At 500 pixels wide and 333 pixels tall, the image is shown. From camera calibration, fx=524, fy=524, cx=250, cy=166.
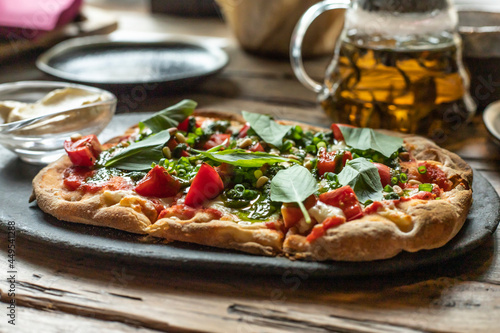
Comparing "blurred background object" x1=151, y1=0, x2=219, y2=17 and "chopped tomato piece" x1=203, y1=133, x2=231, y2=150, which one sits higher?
"chopped tomato piece" x1=203, y1=133, x2=231, y2=150

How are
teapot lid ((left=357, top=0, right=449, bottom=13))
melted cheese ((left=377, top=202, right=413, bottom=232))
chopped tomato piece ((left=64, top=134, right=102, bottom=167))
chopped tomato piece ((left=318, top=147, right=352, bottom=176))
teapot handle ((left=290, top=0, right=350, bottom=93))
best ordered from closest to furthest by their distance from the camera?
1. melted cheese ((left=377, top=202, right=413, bottom=232))
2. chopped tomato piece ((left=318, top=147, right=352, bottom=176))
3. chopped tomato piece ((left=64, top=134, right=102, bottom=167))
4. teapot lid ((left=357, top=0, right=449, bottom=13))
5. teapot handle ((left=290, top=0, right=350, bottom=93))

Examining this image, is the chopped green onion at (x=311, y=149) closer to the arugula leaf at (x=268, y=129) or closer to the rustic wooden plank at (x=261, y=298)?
the arugula leaf at (x=268, y=129)

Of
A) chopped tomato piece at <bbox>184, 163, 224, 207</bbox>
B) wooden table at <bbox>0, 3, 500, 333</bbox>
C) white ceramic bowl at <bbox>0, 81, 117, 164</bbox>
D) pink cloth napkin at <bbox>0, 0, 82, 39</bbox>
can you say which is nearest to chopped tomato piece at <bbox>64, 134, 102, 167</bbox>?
white ceramic bowl at <bbox>0, 81, 117, 164</bbox>

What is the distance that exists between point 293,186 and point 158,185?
2.13ft

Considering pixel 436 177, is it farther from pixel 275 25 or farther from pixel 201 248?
pixel 275 25

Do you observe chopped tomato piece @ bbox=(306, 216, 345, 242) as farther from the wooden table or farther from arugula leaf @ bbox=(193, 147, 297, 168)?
arugula leaf @ bbox=(193, 147, 297, 168)

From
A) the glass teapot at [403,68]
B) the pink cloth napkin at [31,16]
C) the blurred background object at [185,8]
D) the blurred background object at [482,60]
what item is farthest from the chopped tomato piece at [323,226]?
the blurred background object at [185,8]

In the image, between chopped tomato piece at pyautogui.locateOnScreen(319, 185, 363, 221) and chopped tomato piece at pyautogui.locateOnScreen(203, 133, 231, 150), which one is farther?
chopped tomato piece at pyautogui.locateOnScreen(203, 133, 231, 150)

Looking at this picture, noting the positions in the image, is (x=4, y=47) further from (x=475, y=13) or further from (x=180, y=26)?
(x=475, y=13)

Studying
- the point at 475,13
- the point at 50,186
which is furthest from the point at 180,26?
A: the point at 50,186

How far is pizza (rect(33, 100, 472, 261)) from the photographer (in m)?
2.11

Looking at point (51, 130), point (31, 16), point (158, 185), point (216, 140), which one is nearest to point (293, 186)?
point (158, 185)

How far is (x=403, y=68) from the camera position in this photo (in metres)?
3.27

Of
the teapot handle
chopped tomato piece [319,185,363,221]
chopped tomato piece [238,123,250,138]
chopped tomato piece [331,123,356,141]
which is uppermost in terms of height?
the teapot handle
